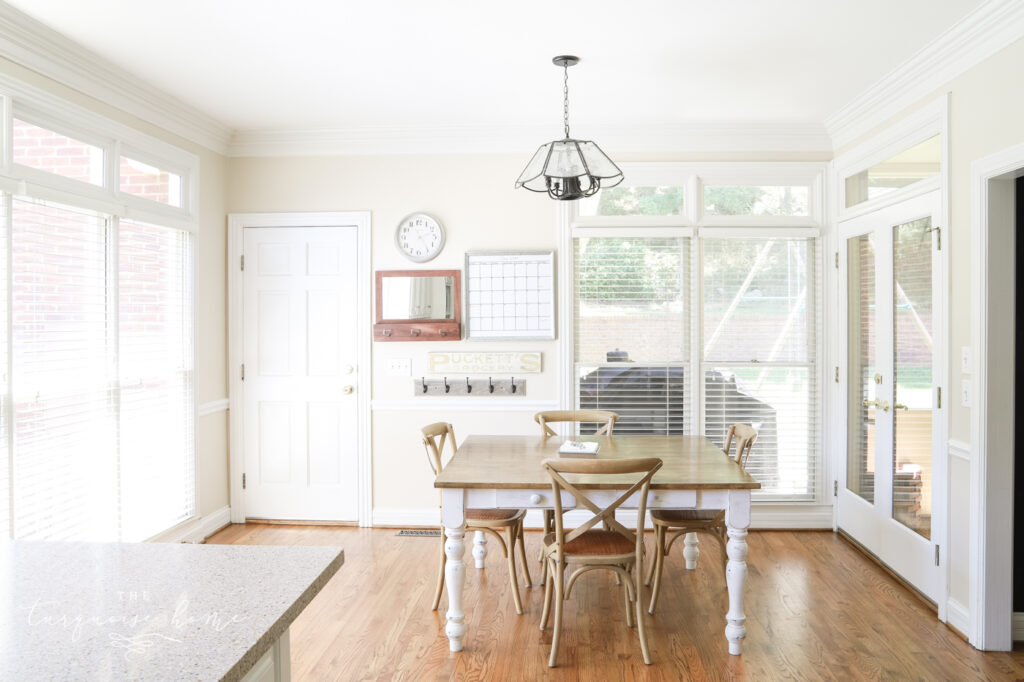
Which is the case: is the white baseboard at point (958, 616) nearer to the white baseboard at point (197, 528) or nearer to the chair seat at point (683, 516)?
the chair seat at point (683, 516)

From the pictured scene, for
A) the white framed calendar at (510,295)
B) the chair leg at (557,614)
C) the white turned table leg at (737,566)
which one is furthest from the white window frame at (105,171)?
the white turned table leg at (737,566)

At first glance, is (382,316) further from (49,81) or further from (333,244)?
(49,81)

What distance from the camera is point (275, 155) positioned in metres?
4.66

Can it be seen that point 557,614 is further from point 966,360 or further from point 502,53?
point 502,53

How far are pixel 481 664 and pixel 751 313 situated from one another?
291 centimetres

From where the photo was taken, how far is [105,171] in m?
3.49

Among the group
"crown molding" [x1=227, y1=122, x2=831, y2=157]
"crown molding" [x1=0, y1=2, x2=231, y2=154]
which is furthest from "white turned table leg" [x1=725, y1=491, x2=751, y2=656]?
"crown molding" [x1=0, y1=2, x2=231, y2=154]

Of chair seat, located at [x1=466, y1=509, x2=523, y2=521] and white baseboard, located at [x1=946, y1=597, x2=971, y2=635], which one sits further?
chair seat, located at [x1=466, y1=509, x2=523, y2=521]

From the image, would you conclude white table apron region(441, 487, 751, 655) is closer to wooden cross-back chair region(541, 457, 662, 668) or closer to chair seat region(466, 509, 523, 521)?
wooden cross-back chair region(541, 457, 662, 668)

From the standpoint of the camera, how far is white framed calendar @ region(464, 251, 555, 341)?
14.9 ft

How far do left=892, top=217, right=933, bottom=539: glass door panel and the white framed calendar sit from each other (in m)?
2.02

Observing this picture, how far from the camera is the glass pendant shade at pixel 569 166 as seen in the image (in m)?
3.01

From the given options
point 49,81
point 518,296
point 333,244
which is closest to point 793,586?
point 518,296

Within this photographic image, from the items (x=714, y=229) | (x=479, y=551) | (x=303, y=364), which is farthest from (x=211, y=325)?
(x=714, y=229)
